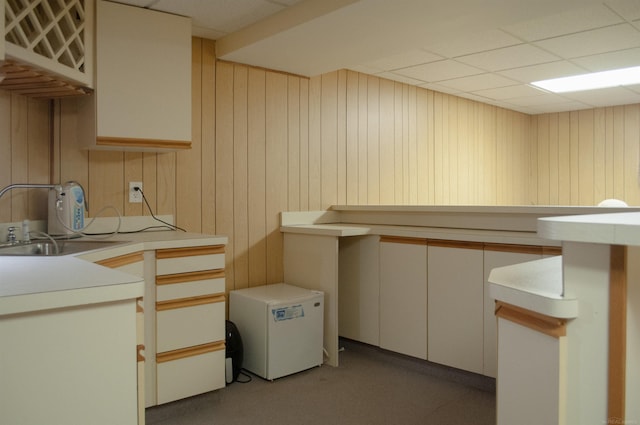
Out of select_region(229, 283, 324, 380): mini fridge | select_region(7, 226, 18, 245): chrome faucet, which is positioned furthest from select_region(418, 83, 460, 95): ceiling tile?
select_region(7, 226, 18, 245): chrome faucet

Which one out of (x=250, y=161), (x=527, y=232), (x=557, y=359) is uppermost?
(x=250, y=161)

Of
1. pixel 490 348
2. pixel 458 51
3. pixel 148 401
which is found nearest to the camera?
pixel 148 401

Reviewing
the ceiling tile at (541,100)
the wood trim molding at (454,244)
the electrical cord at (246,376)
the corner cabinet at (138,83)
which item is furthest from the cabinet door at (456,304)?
the ceiling tile at (541,100)

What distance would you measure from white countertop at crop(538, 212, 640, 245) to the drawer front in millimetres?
1867

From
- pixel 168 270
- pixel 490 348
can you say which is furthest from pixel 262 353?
pixel 490 348

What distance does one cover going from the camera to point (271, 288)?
341cm

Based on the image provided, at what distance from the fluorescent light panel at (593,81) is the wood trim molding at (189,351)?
378 cm

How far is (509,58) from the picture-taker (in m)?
3.88

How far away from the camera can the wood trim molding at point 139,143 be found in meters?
2.55

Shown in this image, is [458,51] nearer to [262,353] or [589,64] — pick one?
[589,64]

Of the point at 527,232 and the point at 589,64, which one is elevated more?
the point at 589,64

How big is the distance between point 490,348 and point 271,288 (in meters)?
1.44

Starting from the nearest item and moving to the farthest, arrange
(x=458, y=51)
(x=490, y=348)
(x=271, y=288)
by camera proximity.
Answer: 1. (x=490, y=348)
2. (x=271, y=288)
3. (x=458, y=51)

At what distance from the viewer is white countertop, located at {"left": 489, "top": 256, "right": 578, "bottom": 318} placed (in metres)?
1.06
